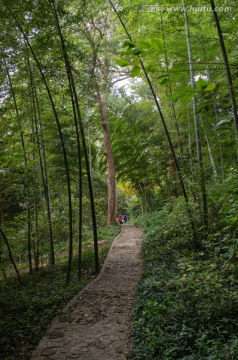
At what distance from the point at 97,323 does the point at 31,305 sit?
119cm

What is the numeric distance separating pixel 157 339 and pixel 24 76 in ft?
18.7

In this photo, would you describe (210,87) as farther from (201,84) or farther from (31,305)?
(31,305)

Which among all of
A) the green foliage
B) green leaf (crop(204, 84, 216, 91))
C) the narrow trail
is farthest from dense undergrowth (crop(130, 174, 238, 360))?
green leaf (crop(204, 84, 216, 91))

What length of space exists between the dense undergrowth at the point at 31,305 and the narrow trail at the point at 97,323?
145 millimetres

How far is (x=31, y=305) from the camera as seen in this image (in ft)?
13.9

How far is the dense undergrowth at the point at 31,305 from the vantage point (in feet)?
10.5

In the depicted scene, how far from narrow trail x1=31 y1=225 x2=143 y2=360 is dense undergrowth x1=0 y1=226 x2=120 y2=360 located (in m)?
0.14

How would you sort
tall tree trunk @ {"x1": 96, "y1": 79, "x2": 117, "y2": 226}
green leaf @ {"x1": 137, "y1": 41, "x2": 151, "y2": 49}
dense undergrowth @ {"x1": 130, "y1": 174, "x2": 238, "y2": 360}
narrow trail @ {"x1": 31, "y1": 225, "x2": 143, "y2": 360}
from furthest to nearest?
1. tall tree trunk @ {"x1": 96, "y1": 79, "x2": 117, "y2": 226}
2. narrow trail @ {"x1": 31, "y1": 225, "x2": 143, "y2": 360}
3. dense undergrowth @ {"x1": 130, "y1": 174, "x2": 238, "y2": 360}
4. green leaf @ {"x1": 137, "y1": 41, "x2": 151, "y2": 49}

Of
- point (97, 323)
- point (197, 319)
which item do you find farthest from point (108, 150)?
point (197, 319)

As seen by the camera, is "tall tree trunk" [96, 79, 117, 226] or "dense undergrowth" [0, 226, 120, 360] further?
"tall tree trunk" [96, 79, 117, 226]

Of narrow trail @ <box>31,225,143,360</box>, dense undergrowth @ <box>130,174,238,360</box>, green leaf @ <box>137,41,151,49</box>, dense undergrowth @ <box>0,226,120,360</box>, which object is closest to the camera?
green leaf @ <box>137,41,151,49</box>

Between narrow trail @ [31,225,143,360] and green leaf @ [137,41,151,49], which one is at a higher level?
green leaf @ [137,41,151,49]

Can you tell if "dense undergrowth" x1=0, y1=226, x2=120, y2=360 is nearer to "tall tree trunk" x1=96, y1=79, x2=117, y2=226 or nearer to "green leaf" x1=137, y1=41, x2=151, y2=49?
"green leaf" x1=137, y1=41, x2=151, y2=49

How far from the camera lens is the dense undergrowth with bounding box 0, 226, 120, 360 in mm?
3195
